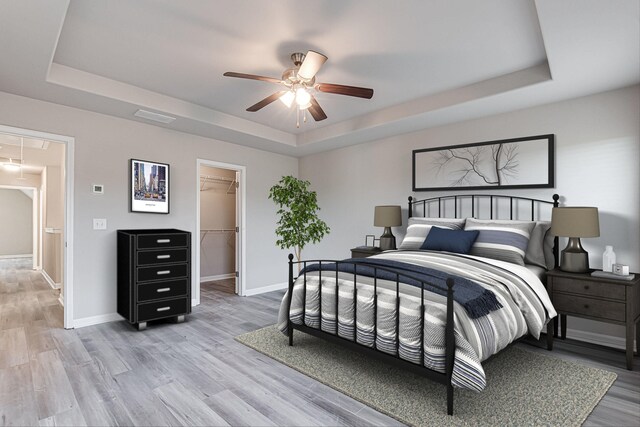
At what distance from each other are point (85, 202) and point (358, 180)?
11.8 ft

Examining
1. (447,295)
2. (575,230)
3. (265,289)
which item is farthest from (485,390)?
(265,289)

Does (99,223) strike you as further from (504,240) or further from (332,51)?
(504,240)

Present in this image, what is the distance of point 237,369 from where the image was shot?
2645 mm

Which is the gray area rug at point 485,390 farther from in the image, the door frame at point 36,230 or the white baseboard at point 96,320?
the door frame at point 36,230

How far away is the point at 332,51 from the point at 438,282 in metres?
2.03

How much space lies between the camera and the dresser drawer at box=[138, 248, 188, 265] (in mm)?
3596

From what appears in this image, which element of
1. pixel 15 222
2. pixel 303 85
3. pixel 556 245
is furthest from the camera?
pixel 15 222

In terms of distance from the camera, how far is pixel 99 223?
150 inches

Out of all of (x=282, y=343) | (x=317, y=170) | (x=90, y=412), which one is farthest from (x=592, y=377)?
(x=317, y=170)

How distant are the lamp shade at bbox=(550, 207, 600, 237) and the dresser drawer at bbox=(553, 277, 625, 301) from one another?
0.41 m

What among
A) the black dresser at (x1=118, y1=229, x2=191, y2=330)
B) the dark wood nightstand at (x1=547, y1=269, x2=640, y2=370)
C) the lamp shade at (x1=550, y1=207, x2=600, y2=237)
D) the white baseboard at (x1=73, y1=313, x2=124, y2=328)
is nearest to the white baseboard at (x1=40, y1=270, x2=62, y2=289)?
the white baseboard at (x1=73, y1=313, x2=124, y2=328)

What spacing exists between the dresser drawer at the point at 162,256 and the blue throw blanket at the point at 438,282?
67.7 inches

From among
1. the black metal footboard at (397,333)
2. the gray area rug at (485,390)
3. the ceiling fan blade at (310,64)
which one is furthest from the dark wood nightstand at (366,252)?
the ceiling fan blade at (310,64)

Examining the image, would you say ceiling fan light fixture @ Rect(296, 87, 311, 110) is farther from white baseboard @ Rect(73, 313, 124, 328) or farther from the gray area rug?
white baseboard @ Rect(73, 313, 124, 328)
